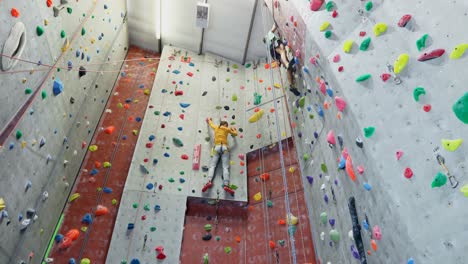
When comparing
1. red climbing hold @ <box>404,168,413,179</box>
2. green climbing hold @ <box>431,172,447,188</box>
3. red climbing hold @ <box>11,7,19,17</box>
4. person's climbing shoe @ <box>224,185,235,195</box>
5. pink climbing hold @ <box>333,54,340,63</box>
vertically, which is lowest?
green climbing hold @ <box>431,172,447,188</box>

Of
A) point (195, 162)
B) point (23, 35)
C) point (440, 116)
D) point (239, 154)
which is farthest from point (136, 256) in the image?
point (440, 116)

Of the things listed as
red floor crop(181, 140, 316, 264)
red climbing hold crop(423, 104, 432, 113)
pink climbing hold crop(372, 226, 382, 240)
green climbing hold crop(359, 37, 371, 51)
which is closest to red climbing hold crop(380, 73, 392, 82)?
green climbing hold crop(359, 37, 371, 51)

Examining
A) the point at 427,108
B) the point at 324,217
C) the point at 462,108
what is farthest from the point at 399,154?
the point at 324,217

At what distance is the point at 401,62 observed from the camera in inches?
122

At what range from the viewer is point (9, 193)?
396cm

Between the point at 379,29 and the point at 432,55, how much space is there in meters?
0.72

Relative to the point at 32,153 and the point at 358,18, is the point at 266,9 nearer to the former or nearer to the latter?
the point at 358,18

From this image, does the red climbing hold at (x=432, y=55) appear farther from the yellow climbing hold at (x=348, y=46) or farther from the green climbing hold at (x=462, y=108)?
the yellow climbing hold at (x=348, y=46)

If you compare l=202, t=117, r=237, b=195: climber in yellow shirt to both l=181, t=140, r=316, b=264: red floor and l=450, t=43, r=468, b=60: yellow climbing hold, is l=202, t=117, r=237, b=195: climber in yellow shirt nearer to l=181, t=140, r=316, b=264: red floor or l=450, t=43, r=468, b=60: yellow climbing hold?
l=181, t=140, r=316, b=264: red floor

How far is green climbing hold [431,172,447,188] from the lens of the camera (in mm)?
2457

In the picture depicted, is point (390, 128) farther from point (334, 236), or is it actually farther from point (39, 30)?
point (39, 30)

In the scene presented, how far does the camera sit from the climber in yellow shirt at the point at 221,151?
6179mm

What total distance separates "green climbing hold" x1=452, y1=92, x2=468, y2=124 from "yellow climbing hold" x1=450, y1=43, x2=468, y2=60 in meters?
0.30

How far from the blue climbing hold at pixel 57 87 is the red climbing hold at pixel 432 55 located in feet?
12.3
